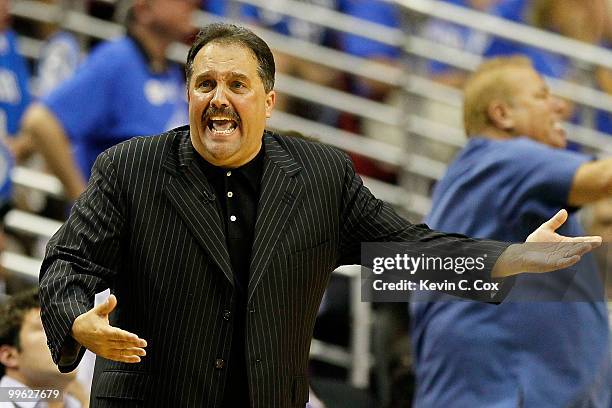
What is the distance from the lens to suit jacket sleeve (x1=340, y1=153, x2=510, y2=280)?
3.20 m

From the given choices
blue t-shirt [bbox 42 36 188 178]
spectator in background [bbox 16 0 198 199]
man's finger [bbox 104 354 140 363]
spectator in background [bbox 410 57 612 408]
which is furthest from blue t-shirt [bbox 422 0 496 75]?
man's finger [bbox 104 354 140 363]

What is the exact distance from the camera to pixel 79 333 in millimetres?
2768

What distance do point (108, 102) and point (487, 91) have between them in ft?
6.03

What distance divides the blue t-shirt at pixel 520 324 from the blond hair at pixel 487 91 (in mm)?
248

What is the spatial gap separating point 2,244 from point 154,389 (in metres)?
3.06

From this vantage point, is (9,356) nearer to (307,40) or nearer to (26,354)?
(26,354)

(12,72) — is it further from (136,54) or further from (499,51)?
(499,51)

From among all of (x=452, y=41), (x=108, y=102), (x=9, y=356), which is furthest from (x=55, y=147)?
(x=452, y=41)

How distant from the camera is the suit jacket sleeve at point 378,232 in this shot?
3.20m

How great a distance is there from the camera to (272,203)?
3094 mm

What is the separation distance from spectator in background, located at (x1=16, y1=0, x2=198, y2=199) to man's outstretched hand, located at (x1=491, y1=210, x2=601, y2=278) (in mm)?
3002

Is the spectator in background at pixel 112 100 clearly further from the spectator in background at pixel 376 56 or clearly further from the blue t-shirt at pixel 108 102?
the spectator in background at pixel 376 56

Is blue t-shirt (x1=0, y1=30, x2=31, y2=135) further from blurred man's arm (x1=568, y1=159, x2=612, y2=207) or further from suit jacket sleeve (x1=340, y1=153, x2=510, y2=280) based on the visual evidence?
suit jacket sleeve (x1=340, y1=153, x2=510, y2=280)

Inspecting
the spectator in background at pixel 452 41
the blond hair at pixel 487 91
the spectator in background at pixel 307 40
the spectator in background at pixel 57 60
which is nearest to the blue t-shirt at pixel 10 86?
the spectator in background at pixel 57 60
